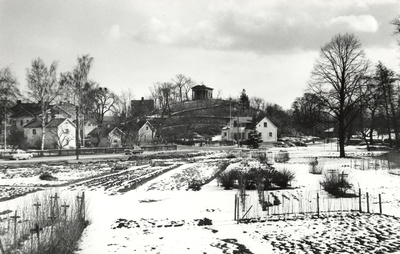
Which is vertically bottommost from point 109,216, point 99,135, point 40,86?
point 109,216

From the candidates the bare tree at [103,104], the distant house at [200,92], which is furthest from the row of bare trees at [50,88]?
the distant house at [200,92]

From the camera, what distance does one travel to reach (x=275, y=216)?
39.9 feet

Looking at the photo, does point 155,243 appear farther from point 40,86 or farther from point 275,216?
point 40,86

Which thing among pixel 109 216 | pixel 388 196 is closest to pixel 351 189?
pixel 388 196

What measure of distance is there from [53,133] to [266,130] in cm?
5100

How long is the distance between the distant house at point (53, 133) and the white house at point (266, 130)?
45454 millimetres

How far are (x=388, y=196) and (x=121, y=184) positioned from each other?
49.0 feet

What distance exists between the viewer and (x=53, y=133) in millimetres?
→ 56906

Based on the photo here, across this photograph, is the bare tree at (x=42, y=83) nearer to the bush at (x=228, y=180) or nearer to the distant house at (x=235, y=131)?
the bush at (x=228, y=180)

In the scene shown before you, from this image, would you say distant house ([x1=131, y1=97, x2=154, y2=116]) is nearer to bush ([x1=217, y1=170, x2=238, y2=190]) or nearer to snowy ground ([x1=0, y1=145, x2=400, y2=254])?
bush ([x1=217, y1=170, x2=238, y2=190])

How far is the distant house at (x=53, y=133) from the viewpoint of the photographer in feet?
188

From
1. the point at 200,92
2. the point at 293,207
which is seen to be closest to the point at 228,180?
the point at 293,207

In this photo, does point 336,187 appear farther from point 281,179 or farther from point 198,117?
point 198,117

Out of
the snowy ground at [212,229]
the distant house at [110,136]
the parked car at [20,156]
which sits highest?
the distant house at [110,136]
